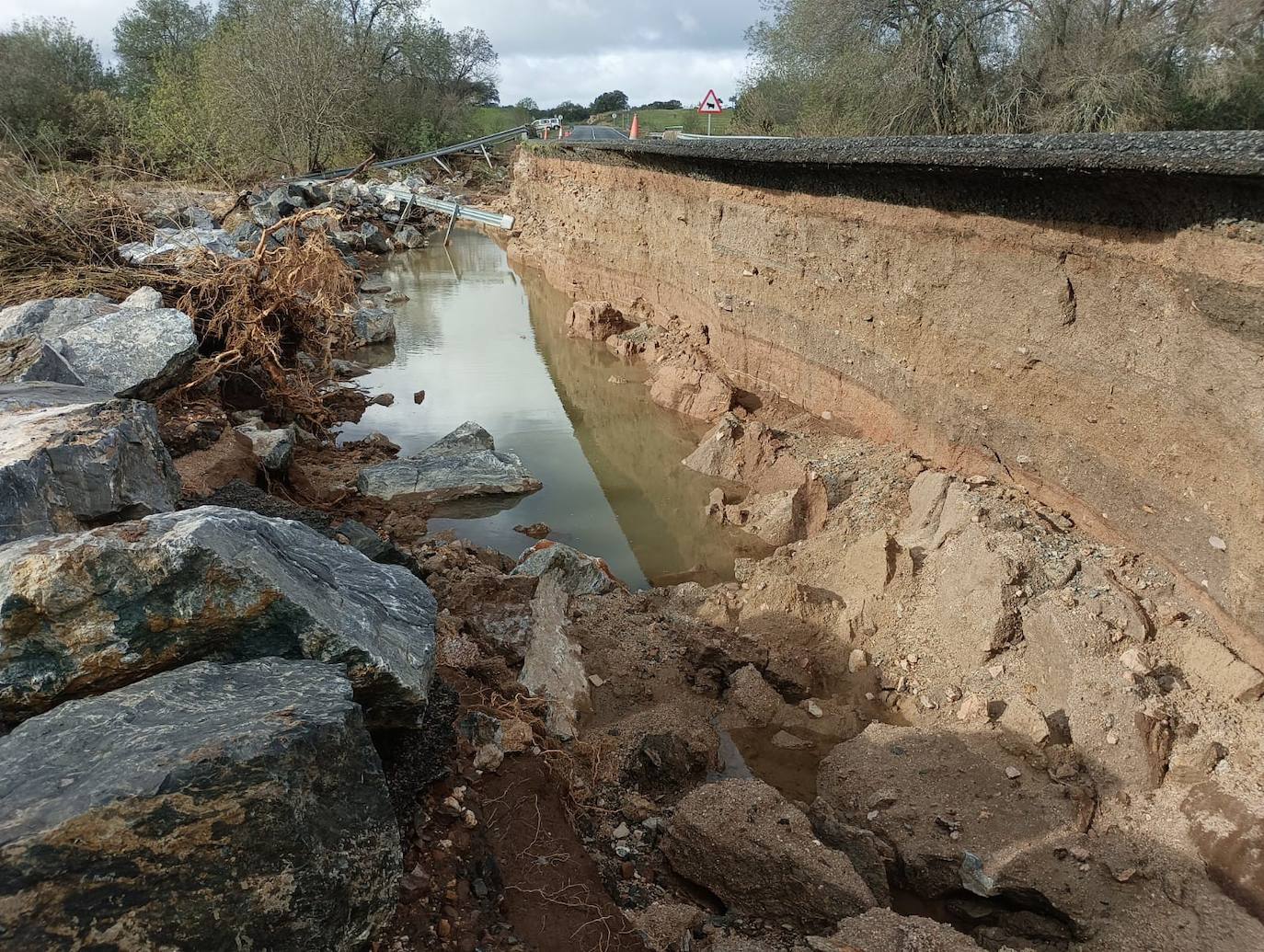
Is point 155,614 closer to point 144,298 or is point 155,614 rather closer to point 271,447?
point 271,447

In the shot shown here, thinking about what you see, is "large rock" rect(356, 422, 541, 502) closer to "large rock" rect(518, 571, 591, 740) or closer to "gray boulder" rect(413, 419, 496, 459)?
"gray boulder" rect(413, 419, 496, 459)

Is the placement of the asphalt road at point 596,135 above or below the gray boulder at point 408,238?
above

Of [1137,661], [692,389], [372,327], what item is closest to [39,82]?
[372,327]

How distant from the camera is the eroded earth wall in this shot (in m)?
3.69

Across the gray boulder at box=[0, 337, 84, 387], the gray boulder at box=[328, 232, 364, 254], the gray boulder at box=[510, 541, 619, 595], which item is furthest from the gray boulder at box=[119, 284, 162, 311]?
the gray boulder at box=[328, 232, 364, 254]

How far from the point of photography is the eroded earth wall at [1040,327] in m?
3.69

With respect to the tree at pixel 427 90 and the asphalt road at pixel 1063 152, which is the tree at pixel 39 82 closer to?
the tree at pixel 427 90

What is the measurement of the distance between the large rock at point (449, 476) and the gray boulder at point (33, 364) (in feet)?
7.87

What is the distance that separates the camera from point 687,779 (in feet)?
12.2

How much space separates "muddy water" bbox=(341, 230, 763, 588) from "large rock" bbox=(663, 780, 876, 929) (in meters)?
2.65

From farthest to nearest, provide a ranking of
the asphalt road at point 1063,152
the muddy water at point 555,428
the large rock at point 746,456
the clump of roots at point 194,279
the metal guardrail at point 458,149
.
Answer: the metal guardrail at point 458,149
the clump of roots at point 194,279
the large rock at point 746,456
the muddy water at point 555,428
the asphalt road at point 1063,152

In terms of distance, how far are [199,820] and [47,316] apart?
5827 millimetres

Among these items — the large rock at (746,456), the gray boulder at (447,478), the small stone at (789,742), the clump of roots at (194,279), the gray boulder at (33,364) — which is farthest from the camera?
the clump of roots at (194,279)

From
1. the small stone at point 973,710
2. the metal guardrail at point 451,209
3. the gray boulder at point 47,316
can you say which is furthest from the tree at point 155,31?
the small stone at point 973,710
